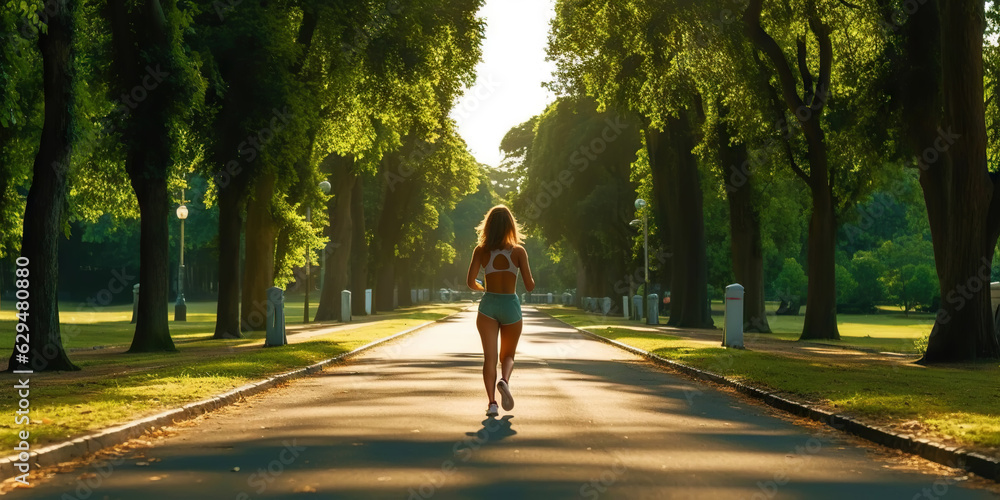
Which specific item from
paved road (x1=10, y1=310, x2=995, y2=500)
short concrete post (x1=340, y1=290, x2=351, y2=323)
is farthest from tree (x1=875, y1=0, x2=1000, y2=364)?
short concrete post (x1=340, y1=290, x2=351, y2=323)

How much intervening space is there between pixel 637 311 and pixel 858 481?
150ft

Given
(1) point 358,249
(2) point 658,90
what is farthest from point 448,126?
(2) point 658,90

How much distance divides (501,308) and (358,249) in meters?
41.1

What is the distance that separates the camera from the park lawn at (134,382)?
10430mm

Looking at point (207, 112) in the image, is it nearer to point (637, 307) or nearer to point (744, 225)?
point (744, 225)

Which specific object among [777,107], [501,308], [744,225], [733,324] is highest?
[777,107]

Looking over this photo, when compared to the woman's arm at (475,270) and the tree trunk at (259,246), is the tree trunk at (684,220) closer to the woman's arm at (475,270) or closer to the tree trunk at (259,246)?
the tree trunk at (259,246)

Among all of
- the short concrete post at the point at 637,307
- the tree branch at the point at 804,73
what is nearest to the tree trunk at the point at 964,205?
the tree branch at the point at 804,73

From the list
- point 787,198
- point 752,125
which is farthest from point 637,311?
point 752,125

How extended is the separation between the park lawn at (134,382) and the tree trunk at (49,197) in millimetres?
728

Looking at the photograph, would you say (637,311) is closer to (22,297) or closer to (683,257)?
(683,257)

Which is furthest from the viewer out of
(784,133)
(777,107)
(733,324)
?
(784,133)

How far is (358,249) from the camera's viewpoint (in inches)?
2056

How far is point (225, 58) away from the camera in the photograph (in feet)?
89.4
